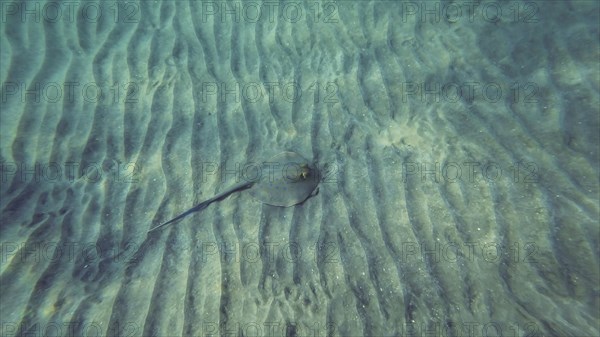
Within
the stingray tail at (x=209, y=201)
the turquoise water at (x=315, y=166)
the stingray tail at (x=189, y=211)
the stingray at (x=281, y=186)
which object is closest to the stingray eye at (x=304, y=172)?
the stingray at (x=281, y=186)

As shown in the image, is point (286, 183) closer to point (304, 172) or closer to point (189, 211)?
point (304, 172)

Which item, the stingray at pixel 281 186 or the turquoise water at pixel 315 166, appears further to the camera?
the stingray at pixel 281 186

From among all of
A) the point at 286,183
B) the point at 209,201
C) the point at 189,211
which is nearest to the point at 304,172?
the point at 286,183

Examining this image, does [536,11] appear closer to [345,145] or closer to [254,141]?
[345,145]

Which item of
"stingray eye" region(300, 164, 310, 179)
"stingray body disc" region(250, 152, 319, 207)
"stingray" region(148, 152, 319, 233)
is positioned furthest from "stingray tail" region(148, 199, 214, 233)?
"stingray eye" region(300, 164, 310, 179)

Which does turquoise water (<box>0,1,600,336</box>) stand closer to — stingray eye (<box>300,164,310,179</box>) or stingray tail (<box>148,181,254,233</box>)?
stingray tail (<box>148,181,254,233</box>)

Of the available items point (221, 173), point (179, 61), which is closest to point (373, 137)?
point (221, 173)

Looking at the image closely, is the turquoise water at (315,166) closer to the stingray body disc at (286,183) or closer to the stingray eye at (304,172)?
the stingray body disc at (286,183)
